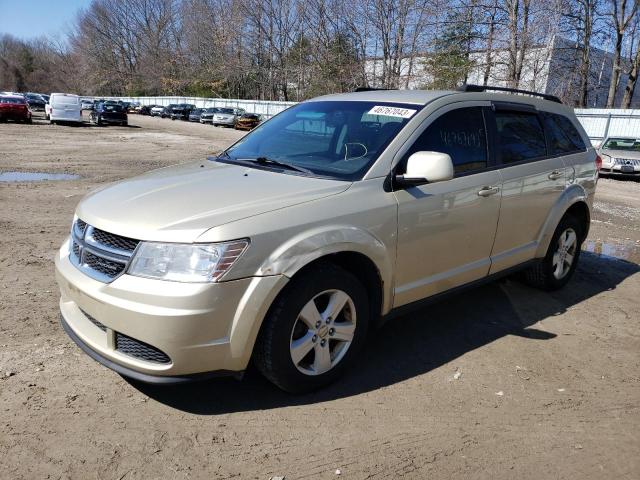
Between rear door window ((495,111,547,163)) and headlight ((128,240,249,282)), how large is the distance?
258cm

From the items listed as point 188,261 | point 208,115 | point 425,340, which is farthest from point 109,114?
point 188,261

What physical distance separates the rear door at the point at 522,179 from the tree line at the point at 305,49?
3351cm

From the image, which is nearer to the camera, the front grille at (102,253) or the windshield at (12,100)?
the front grille at (102,253)

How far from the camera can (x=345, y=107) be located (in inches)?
165

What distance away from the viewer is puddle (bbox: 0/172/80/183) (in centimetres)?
1122

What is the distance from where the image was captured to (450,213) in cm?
378

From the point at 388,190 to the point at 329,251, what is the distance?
0.66 metres

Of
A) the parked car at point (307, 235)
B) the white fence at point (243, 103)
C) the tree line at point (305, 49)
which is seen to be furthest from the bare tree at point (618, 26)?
the parked car at point (307, 235)

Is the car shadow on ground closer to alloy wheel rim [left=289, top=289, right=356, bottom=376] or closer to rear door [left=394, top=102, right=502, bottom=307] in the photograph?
alloy wheel rim [left=289, top=289, right=356, bottom=376]

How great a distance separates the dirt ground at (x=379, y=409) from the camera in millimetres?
2682

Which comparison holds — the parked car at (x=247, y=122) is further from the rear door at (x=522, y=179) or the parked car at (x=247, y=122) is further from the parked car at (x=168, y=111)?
the rear door at (x=522, y=179)

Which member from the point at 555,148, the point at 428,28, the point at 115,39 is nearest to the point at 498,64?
the point at 428,28

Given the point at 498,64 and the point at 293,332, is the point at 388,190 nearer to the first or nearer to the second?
the point at 293,332

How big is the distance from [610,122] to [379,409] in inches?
1124
